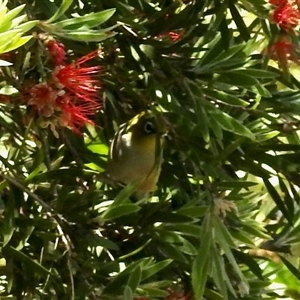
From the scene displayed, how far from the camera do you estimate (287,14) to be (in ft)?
2.39

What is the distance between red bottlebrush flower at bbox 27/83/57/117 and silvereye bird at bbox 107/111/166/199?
23 cm

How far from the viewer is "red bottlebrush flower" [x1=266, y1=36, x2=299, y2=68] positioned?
30.6 inches

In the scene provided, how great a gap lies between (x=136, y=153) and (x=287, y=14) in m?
0.29

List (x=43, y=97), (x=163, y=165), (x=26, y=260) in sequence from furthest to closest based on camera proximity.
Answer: (x=163, y=165) < (x=26, y=260) < (x=43, y=97)

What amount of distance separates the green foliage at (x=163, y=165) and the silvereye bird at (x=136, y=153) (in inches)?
0.9

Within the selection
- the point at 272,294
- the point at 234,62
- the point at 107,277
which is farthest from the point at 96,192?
the point at 272,294

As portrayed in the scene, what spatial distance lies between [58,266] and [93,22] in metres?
0.30

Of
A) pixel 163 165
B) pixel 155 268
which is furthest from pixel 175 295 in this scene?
pixel 163 165

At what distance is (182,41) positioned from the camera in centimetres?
79

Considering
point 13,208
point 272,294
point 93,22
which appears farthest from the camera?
point 272,294

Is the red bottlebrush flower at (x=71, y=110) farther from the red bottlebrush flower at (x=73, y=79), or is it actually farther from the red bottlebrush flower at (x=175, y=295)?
the red bottlebrush flower at (x=175, y=295)

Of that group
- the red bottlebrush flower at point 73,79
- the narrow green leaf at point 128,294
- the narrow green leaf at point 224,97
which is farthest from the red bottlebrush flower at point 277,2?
the narrow green leaf at point 128,294

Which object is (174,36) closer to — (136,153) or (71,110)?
(136,153)

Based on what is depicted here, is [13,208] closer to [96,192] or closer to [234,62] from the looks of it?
[96,192]
